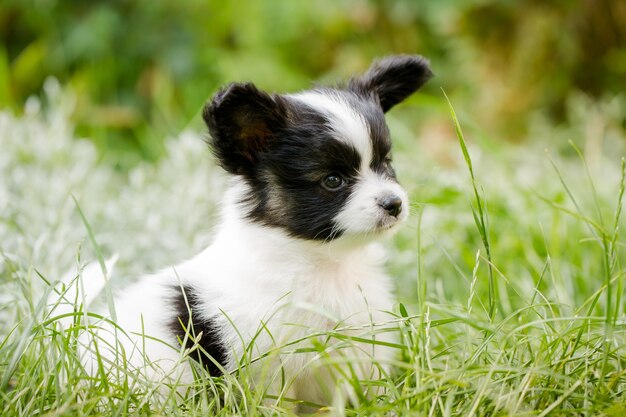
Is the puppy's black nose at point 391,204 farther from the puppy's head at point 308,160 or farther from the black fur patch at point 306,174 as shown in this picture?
the black fur patch at point 306,174

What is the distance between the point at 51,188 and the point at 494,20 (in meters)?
5.01

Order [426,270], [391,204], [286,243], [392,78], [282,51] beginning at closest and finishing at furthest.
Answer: [391,204] → [286,243] → [392,78] → [426,270] → [282,51]

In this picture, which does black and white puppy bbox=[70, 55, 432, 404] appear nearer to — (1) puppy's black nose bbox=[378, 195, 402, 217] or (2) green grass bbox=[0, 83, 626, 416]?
(1) puppy's black nose bbox=[378, 195, 402, 217]

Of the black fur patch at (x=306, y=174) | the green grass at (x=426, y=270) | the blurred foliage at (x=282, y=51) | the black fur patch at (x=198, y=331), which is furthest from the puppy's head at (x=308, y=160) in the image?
the blurred foliage at (x=282, y=51)

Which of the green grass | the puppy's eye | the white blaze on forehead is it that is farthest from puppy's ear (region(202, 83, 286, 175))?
the green grass

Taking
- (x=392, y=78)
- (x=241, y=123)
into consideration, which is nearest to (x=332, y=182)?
(x=241, y=123)

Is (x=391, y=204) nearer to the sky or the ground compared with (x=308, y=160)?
nearer to the ground

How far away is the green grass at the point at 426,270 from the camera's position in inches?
96.4

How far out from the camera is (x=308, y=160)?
2.91 metres

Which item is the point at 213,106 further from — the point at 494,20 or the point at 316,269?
the point at 494,20

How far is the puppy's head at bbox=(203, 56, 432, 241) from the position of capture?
2865 millimetres

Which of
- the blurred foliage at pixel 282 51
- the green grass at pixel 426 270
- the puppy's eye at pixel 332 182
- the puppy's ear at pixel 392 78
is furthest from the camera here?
the blurred foliage at pixel 282 51

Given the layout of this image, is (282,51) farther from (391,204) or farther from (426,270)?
(391,204)

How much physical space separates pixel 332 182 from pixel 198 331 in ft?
2.67
